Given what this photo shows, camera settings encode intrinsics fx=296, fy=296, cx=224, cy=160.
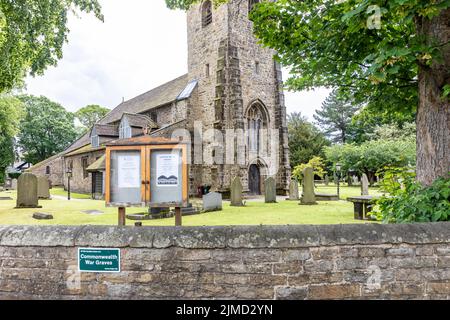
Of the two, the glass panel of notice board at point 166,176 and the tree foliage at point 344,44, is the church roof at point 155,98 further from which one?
the glass panel of notice board at point 166,176

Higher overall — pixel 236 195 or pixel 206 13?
pixel 206 13

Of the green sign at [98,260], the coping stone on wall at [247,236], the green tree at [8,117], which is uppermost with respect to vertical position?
the green tree at [8,117]

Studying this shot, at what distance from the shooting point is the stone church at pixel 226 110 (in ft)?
73.6

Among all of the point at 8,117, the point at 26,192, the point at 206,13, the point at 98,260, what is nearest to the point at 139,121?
the point at 206,13

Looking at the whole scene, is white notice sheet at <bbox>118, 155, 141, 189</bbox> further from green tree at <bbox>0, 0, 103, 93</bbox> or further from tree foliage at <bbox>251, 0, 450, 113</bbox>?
green tree at <bbox>0, 0, 103, 93</bbox>

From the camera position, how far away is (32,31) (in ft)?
31.9

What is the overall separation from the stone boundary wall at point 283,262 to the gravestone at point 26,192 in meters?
13.8

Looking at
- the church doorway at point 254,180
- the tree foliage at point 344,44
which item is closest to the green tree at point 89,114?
the church doorway at point 254,180

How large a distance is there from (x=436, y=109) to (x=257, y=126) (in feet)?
68.6

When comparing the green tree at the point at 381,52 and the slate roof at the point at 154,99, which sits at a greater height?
the slate roof at the point at 154,99

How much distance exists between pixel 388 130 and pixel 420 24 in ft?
140

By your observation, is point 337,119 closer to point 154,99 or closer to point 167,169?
point 154,99
